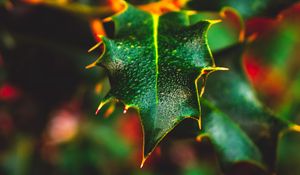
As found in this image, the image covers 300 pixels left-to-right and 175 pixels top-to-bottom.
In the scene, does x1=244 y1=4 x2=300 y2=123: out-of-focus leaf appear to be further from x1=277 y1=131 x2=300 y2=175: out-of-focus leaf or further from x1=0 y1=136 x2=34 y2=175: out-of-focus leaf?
x1=0 y1=136 x2=34 y2=175: out-of-focus leaf

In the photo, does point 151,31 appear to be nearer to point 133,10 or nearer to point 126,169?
point 133,10

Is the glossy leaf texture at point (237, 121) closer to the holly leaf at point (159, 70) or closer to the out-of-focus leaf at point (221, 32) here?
the holly leaf at point (159, 70)

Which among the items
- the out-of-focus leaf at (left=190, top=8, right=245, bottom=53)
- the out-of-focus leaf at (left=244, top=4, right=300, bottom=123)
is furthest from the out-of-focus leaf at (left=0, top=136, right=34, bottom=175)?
the out-of-focus leaf at (left=244, top=4, right=300, bottom=123)

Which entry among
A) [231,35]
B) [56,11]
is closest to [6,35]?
[56,11]

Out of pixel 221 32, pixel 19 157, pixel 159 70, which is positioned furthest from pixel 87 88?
pixel 159 70

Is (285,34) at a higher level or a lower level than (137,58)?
lower
